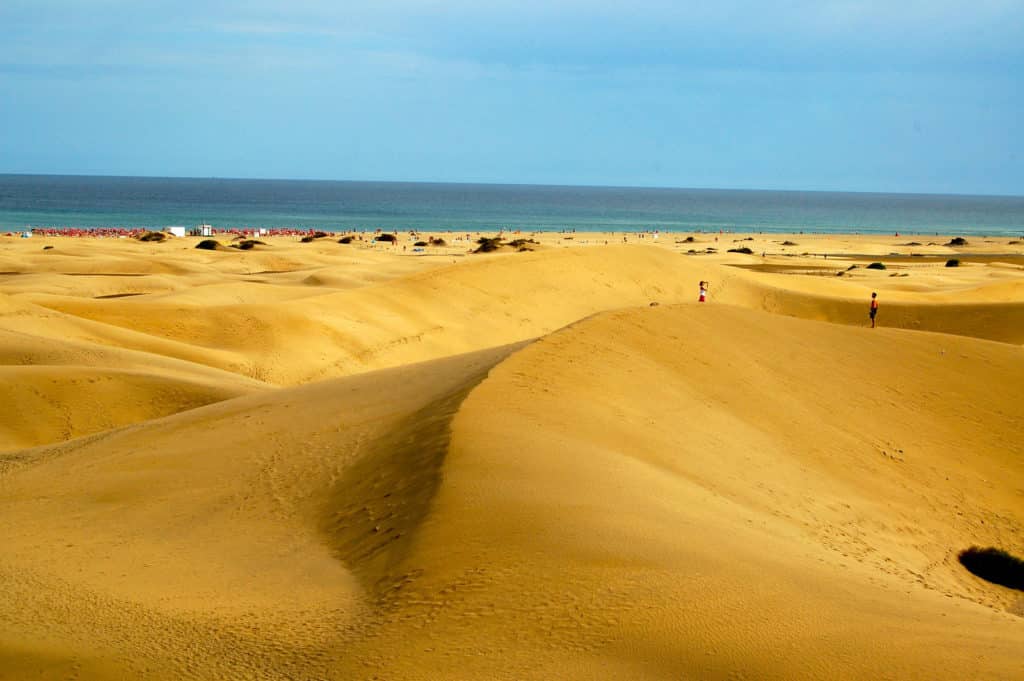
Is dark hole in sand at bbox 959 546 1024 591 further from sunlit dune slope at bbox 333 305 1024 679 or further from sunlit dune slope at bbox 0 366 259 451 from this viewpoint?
sunlit dune slope at bbox 0 366 259 451

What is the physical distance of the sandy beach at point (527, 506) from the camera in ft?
20.6

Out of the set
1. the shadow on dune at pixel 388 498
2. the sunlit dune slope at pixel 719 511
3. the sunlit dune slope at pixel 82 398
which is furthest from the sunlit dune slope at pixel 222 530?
the sunlit dune slope at pixel 82 398

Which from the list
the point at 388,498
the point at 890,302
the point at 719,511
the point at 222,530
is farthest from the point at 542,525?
the point at 890,302

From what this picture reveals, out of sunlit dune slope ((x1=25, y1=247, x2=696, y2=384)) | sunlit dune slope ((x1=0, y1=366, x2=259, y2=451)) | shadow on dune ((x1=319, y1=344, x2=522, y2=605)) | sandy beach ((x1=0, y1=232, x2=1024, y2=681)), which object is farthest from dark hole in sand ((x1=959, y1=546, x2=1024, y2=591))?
sunlit dune slope ((x1=25, y1=247, x2=696, y2=384))

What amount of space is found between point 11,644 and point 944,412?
13.2 metres

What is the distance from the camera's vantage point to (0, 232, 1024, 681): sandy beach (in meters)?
6.27

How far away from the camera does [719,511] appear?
930 centimetres

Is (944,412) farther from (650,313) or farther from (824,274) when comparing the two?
(824,274)

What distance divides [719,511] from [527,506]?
2.04 m

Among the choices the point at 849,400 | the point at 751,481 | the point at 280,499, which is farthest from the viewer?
the point at 849,400

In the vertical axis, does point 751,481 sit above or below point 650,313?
below

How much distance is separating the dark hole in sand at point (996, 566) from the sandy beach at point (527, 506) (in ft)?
0.75

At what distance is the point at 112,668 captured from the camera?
20.2 ft

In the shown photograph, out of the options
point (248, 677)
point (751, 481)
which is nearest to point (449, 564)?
point (248, 677)
